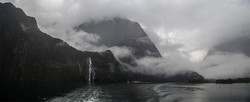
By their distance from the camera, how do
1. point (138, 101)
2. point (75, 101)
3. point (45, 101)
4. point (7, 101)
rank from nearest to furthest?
point (7, 101), point (45, 101), point (75, 101), point (138, 101)

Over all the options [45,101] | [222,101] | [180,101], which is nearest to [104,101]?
[45,101]

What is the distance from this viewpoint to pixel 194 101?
9900 cm

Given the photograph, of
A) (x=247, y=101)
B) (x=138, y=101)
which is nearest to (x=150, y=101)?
(x=138, y=101)

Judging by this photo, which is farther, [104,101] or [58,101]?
[104,101]

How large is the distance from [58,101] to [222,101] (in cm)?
6773

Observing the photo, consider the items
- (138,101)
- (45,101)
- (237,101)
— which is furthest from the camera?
(237,101)

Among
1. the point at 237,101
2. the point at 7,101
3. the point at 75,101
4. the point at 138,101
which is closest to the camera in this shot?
the point at 7,101

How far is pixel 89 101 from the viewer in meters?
90.1

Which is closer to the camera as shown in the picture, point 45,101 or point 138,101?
point 45,101


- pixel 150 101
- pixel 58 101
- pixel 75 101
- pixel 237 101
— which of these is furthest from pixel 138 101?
pixel 237 101

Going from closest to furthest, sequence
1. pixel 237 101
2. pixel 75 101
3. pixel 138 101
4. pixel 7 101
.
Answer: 1. pixel 7 101
2. pixel 75 101
3. pixel 138 101
4. pixel 237 101

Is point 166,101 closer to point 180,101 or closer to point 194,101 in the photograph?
point 180,101

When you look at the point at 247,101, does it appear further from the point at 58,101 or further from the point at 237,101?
the point at 58,101

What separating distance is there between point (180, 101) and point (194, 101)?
274 inches
